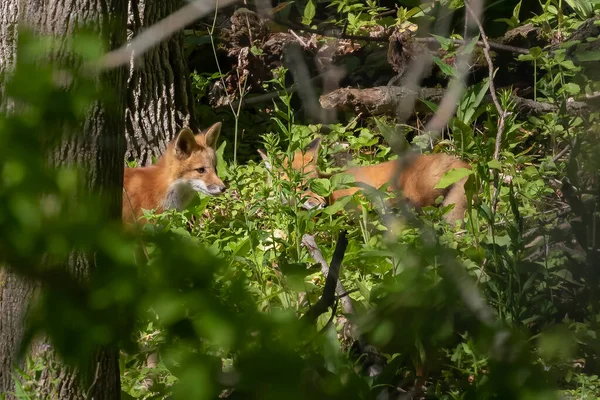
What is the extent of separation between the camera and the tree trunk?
758 cm

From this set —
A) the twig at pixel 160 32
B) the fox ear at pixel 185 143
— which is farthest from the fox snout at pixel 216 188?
the twig at pixel 160 32

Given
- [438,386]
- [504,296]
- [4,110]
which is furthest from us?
[504,296]

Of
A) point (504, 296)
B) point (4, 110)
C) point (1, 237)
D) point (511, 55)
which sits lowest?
point (504, 296)

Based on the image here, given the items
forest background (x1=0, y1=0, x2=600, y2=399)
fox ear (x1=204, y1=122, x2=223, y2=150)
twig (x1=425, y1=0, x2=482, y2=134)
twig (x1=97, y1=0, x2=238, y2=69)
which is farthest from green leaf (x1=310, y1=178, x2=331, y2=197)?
twig (x1=97, y1=0, x2=238, y2=69)

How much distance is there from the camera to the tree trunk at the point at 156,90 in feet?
24.9

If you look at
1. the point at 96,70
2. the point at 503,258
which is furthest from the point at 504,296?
the point at 96,70

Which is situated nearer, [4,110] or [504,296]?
[4,110]

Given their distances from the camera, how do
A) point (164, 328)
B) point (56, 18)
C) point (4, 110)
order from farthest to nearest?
point (56, 18)
point (4, 110)
point (164, 328)

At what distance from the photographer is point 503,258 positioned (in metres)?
3.90

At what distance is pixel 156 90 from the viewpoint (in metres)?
8.05

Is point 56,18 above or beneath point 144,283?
above

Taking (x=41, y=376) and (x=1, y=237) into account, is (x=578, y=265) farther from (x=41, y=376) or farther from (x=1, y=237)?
(x=1, y=237)

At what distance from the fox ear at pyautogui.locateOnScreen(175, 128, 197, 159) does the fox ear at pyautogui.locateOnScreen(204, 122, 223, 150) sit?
16cm

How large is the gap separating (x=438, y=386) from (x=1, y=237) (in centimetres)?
242
